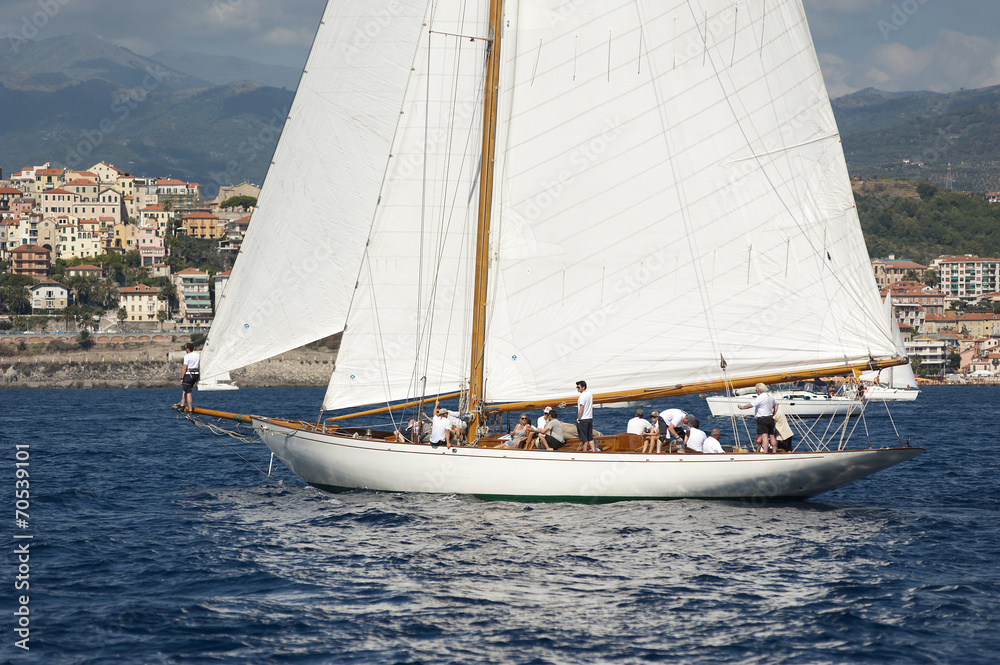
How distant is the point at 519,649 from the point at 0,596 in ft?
24.5

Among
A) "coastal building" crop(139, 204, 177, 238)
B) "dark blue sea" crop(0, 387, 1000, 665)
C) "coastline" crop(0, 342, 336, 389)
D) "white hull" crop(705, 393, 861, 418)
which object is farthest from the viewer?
"coastal building" crop(139, 204, 177, 238)

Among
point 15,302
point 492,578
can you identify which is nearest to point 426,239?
point 492,578

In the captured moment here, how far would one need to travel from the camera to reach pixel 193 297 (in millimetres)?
156250

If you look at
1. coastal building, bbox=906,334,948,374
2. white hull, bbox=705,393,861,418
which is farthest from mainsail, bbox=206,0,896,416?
coastal building, bbox=906,334,948,374

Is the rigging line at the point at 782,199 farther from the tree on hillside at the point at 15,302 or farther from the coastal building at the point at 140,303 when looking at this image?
the tree on hillside at the point at 15,302

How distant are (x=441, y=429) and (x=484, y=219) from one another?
4.43 metres

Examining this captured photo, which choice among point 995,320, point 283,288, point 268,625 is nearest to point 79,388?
point 283,288

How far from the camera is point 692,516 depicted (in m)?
18.3

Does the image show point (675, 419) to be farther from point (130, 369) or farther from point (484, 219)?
point (130, 369)

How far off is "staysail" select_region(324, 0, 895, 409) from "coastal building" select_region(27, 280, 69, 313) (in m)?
146

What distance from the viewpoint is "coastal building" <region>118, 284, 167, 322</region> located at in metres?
152

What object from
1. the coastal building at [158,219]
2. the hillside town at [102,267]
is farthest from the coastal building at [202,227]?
the coastal building at [158,219]

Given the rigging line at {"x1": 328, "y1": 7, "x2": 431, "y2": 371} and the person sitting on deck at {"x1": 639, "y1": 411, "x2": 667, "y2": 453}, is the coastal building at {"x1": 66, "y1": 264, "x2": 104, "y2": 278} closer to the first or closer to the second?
the rigging line at {"x1": 328, "y1": 7, "x2": 431, "y2": 371}

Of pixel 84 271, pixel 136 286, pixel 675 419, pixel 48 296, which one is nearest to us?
pixel 675 419
